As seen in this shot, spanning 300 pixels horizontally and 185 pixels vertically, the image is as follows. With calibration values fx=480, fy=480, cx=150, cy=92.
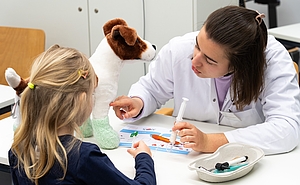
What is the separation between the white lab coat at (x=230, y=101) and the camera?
146 centimetres

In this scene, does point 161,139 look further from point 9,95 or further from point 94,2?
point 94,2

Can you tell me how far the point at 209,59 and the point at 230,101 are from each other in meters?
0.23

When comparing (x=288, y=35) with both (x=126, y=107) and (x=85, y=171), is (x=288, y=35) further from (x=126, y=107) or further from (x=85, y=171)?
(x=85, y=171)

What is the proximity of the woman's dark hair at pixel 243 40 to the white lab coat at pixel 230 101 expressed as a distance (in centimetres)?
6

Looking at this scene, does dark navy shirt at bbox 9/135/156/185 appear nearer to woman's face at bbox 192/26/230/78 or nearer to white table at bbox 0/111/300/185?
white table at bbox 0/111/300/185

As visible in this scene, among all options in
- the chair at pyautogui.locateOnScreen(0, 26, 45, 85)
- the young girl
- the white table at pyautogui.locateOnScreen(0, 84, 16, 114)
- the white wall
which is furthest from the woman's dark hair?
the white wall

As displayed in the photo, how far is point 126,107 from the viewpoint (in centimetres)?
165

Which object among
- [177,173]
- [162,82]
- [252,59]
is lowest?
[177,173]

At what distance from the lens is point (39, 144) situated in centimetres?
109

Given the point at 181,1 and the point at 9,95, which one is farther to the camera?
the point at 181,1

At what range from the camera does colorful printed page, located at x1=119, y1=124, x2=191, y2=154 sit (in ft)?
4.88

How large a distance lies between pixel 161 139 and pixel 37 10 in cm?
176

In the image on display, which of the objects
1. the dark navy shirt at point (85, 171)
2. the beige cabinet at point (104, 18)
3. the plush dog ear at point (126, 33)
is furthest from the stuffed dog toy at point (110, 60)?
the beige cabinet at point (104, 18)

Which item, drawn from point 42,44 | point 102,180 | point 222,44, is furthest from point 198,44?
point 42,44
